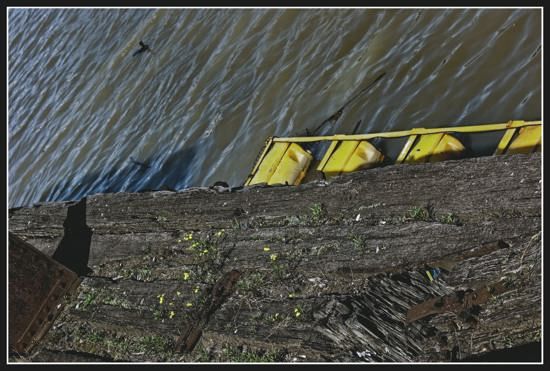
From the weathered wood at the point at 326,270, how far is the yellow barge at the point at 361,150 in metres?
1.62

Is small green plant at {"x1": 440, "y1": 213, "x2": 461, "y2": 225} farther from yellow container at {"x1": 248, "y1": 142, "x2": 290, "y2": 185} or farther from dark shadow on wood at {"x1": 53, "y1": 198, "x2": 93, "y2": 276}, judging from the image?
yellow container at {"x1": 248, "y1": 142, "x2": 290, "y2": 185}

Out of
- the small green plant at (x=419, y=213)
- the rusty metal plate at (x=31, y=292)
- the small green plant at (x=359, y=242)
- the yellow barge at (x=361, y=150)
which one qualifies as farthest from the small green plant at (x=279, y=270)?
the rusty metal plate at (x=31, y=292)

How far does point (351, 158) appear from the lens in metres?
7.96

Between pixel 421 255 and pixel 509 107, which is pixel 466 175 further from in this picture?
pixel 509 107

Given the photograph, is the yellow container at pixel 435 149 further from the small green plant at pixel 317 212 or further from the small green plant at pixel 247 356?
the small green plant at pixel 247 356

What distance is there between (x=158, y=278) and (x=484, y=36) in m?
6.57

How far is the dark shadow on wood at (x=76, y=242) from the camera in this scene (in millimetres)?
5941

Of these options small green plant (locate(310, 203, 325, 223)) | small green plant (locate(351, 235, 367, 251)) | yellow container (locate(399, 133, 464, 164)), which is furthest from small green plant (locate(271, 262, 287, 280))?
yellow container (locate(399, 133, 464, 164))

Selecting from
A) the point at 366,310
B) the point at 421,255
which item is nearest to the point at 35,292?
the point at 366,310

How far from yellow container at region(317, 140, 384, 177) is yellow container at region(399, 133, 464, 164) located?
0.55 m

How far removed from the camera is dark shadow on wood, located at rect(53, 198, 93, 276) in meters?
5.94

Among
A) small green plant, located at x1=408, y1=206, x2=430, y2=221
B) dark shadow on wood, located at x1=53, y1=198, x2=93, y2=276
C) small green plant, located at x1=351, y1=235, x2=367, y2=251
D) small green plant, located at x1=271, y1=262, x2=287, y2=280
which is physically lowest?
dark shadow on wood, located at x1=53, y1=198, x2=93, y2=276

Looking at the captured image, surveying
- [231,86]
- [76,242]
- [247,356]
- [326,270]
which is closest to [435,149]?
[326,270]

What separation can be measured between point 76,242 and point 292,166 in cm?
381
